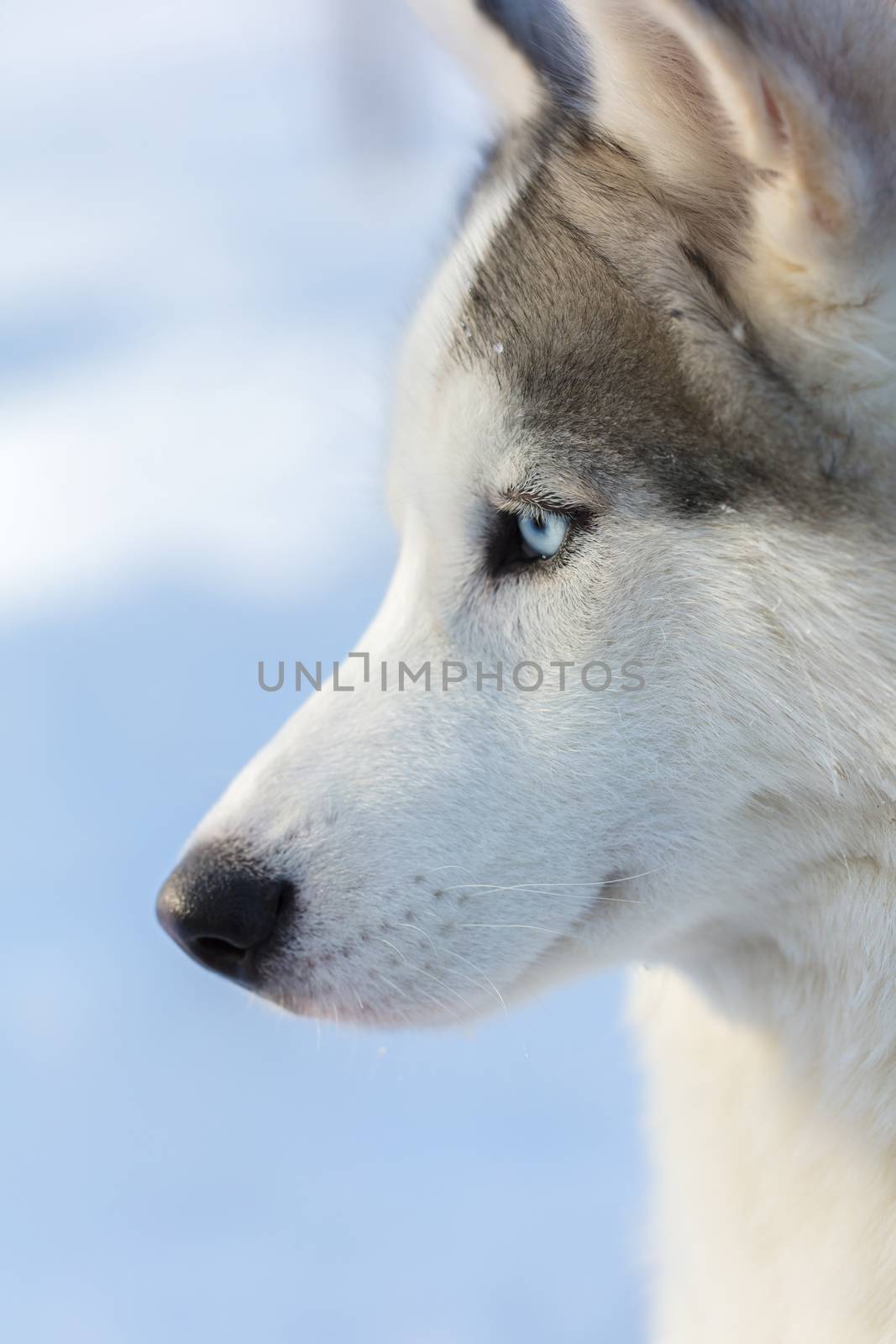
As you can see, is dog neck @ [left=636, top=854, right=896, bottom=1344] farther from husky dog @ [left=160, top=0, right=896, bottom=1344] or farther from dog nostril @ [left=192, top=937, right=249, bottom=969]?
dog nostril @ [left=192, top=937, right=249, bottom=969]

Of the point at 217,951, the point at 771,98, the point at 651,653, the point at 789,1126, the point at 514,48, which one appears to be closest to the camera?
the point at 771,98

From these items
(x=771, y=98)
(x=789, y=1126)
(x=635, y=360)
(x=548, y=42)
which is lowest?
→ (x=789, y=1126)

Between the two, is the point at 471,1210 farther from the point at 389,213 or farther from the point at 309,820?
the point at 389,213

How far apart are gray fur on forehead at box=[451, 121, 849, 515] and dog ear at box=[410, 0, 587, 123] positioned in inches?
6.4

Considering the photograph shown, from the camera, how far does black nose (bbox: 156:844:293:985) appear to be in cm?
136

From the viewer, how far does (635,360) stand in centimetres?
133

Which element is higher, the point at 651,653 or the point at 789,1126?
the point at 651,653

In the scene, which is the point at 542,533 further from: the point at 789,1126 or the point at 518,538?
the point at 789,1126

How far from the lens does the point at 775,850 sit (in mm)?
1350

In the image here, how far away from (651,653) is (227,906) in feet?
1.71

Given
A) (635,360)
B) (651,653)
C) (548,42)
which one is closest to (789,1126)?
(651,653)

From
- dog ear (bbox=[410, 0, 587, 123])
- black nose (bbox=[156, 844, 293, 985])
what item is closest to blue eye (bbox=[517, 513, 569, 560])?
black nose (bbox=[156, 844, 293, 985])

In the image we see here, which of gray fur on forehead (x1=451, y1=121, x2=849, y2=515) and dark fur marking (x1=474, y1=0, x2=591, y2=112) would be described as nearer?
gray fur on forehead (x1=451, y1=121, x2=849, y2=515)

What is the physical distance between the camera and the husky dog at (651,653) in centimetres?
124
